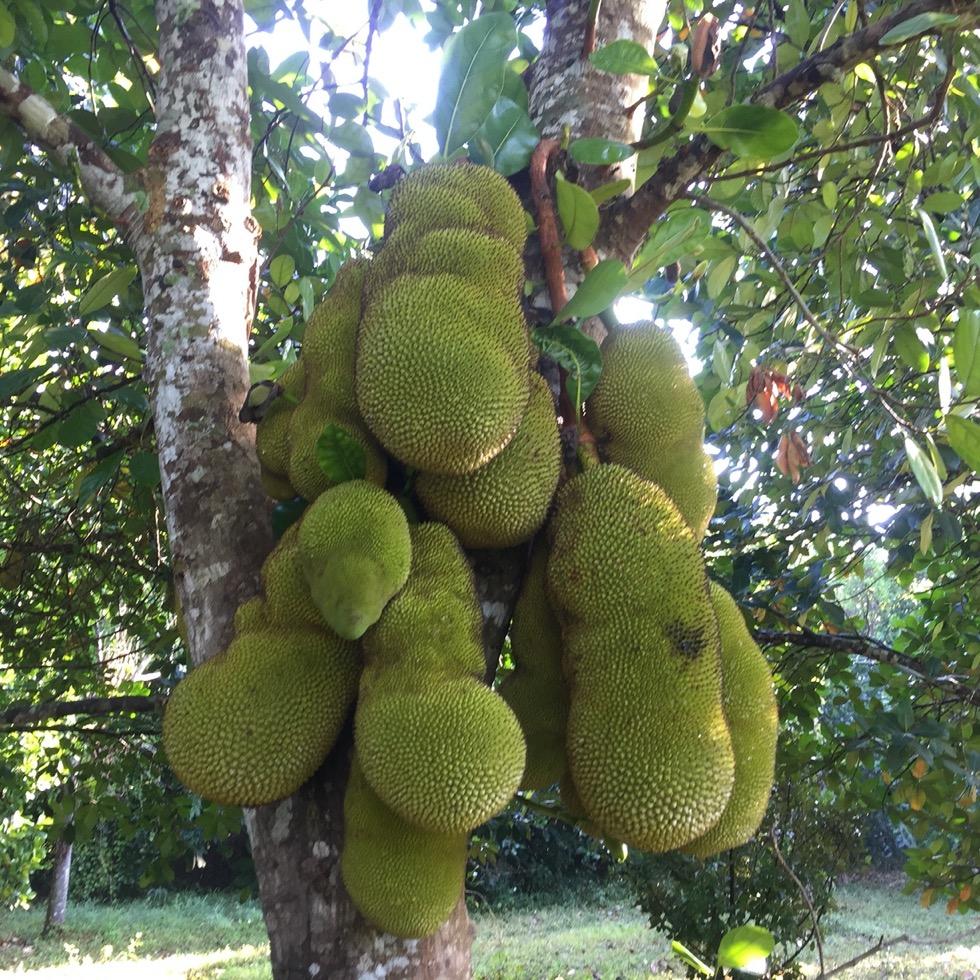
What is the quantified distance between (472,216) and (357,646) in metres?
0.52

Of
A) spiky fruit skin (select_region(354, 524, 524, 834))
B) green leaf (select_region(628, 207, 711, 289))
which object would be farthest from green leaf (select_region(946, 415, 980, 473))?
spiky fruit skin (select_region(354, 524, 524, 834))

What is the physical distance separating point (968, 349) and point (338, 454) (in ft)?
2.39

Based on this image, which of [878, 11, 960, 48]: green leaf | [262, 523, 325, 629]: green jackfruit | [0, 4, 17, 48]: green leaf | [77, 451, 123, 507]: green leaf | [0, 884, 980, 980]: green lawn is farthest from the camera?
[0, 884, 980, 980]: green lawn

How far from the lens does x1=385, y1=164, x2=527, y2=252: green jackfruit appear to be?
98 cm

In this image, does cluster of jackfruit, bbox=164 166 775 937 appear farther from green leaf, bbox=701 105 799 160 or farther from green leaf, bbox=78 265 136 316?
green leaf, bbox=78 265 136 316

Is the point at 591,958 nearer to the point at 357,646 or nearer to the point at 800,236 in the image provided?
the point at 800,236

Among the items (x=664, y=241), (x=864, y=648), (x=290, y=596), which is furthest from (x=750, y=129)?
(x=864, y=648)

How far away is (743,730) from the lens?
2.84ft

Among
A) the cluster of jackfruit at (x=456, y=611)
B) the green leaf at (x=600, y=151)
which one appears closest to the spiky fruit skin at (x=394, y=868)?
the cluster of jackfruit at (x=456, y=611)

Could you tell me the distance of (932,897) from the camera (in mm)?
2371

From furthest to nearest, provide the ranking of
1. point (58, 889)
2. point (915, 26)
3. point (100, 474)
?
1. point (58, 889)
2. point (100, 474)
3. point (915, 26)

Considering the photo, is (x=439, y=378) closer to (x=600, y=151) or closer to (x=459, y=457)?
(x=459, y=457)

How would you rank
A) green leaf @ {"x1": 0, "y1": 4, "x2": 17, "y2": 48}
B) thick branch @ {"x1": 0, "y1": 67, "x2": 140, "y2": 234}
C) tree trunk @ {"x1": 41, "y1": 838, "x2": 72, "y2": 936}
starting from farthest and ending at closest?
1. tree trunk @ {"x1": 41, "y1": 838, "x2": 72, "y2": 936}
2. green leaf @ {"x1": 0, "y1": 4, "x2": 17, "y2": 48}
3. thick branch @ {"x1": 0, "y1": 67, "x2": 140, "y2": 234}

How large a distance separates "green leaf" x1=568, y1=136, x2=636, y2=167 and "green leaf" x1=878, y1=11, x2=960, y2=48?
11.8 inches
